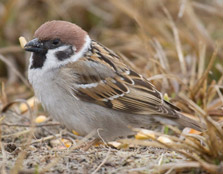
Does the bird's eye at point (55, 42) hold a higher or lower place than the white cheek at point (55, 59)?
higher

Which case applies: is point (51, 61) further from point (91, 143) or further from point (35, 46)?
point (91, 143)

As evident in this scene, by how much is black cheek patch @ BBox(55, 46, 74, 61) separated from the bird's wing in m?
0.08

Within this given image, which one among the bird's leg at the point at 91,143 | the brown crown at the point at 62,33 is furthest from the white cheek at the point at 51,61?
the bird's leg at the point at 91,143

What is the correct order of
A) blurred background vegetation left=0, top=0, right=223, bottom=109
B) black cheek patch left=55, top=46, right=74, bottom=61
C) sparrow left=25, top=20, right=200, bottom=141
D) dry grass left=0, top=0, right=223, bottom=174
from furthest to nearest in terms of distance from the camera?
blurred background vegetation left=0, top=0, right=223, bottom=109
black cheek patch left=55, top=46, right=74, bottom=61
sparrow left=25, top=20, right=200, bottom=141
dry grass left=0, top=0, right=223, bottom=174

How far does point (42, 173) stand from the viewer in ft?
8.04

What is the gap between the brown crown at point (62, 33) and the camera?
346 centimetres

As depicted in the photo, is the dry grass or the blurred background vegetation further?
the blurred background vegetation

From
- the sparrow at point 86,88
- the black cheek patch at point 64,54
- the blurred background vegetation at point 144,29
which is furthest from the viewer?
the blurred background vegetation at point 144,29

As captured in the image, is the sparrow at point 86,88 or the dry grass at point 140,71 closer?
the dry grass at point 140,71

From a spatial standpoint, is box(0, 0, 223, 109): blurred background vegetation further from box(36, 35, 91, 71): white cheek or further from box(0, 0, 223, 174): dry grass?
box(36, 35, 91, 71): white cheek

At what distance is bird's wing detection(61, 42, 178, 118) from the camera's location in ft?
11.3

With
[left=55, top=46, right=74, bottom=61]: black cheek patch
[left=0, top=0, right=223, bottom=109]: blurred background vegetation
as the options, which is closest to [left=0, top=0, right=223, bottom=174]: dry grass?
[left=0, top=0, right=223, bottom=109]: blurred background vegetation

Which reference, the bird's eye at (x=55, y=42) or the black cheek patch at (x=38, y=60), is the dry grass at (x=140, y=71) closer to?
the black cheek patch at (x=38, y=60)

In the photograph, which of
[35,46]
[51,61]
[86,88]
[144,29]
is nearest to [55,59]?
[51,61]
